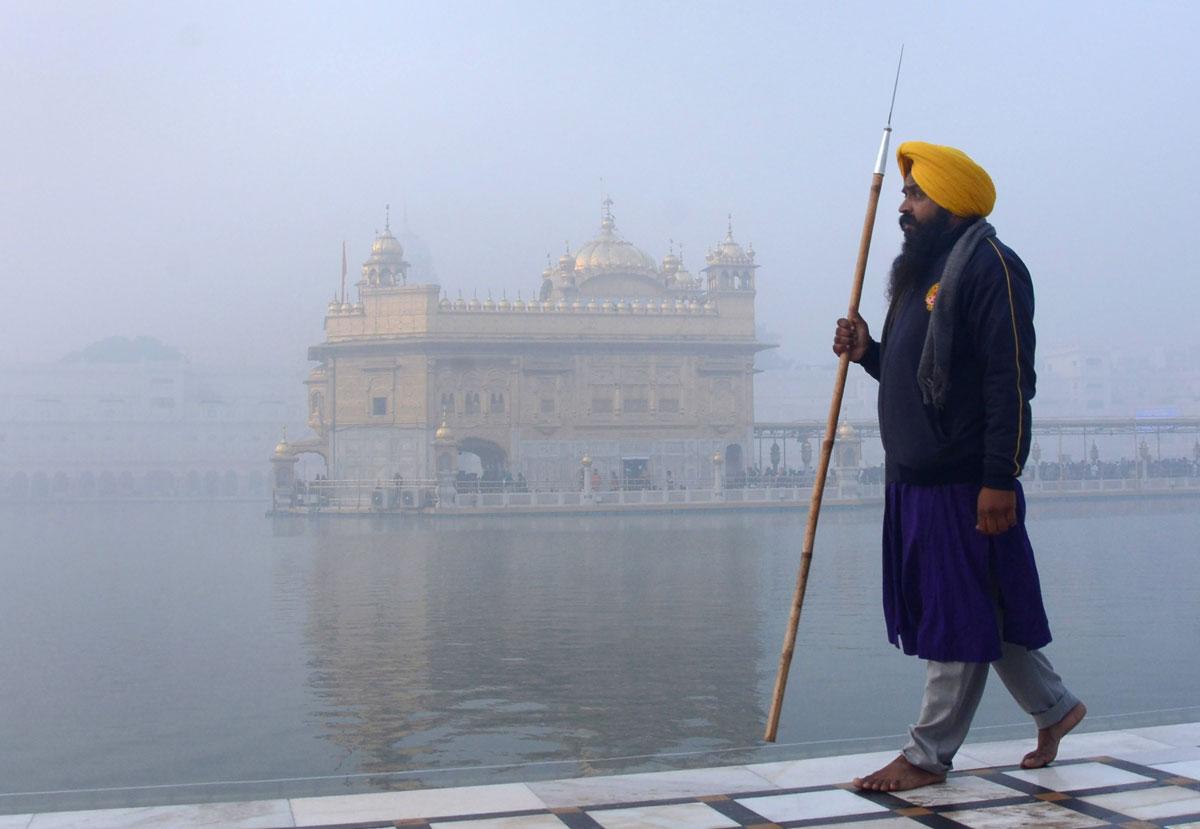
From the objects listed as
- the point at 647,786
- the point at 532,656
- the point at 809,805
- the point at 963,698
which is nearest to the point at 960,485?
the point at 963,698

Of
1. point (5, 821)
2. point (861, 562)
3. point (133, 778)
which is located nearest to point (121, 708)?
point (133, 778)

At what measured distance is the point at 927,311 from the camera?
336 centimetres

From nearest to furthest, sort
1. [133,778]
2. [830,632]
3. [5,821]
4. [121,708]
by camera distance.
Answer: [5,821] < [133,778] < [121,708] < [830,632]

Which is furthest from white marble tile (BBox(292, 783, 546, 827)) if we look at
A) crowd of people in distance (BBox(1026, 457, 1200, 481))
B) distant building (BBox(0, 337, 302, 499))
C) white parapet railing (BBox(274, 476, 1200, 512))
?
distant building (BBox(0, 337, 302, 499))

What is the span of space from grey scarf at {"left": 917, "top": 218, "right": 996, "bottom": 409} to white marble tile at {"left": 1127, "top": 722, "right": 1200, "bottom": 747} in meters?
1.14

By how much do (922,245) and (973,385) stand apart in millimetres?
404

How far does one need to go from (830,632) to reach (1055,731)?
4582mm

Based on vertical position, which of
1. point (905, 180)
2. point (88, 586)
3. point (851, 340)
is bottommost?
point (88, 586)

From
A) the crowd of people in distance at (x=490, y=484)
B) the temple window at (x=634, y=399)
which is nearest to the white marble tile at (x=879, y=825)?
the crowd of people in distance at (x=490, y=484)

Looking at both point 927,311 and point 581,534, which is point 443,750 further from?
point 581,534

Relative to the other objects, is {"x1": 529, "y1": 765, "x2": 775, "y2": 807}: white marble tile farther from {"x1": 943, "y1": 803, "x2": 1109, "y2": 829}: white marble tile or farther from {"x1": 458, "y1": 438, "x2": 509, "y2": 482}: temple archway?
{"x1": 458, "y1": 438, "x2": 509, "y2": 482}: temple archway

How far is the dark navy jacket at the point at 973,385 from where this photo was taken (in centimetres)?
316

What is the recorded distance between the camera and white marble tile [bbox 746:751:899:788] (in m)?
3.24

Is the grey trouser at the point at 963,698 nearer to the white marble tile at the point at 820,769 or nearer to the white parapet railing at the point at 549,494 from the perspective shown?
the white marble tile at the point at 820,769
